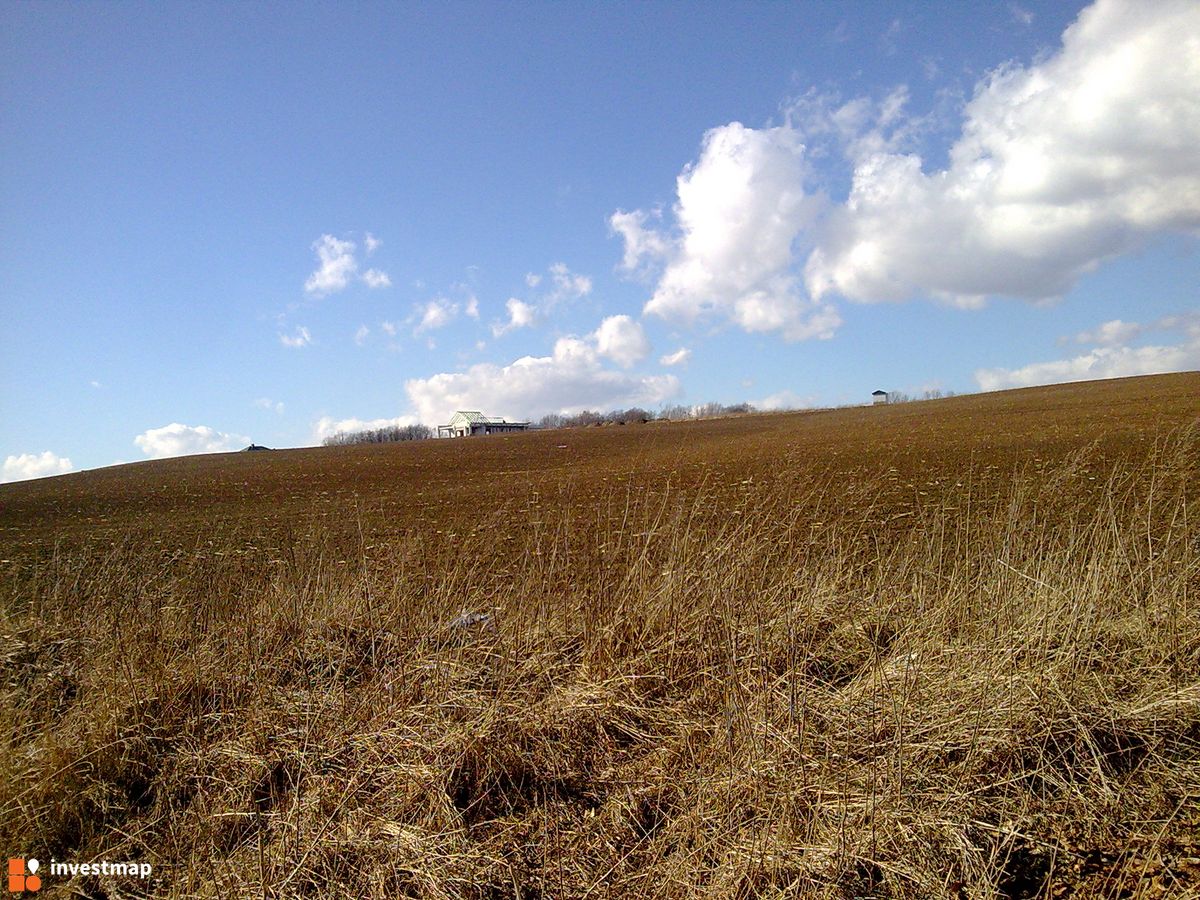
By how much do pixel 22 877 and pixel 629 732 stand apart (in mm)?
3417

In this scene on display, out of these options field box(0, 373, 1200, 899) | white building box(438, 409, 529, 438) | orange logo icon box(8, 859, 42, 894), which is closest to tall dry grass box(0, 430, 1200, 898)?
field box(0, 373, 1200, 899)

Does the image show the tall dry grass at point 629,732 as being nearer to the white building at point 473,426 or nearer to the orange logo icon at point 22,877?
the orange logo icon at point 22,877

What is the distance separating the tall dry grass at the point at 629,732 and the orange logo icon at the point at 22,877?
13 cm

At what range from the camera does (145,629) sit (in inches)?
217

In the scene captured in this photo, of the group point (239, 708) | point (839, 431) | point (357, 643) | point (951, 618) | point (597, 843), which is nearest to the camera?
point (597, 843)

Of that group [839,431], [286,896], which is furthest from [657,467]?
[286,896]

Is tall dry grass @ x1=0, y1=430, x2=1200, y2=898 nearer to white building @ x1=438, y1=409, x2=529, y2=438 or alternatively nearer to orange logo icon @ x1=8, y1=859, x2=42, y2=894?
orange logo icon @ x1=8, y1=859, x2=42, y2=894

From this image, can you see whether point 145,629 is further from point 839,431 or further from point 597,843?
point 839,431

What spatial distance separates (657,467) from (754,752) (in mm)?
25516

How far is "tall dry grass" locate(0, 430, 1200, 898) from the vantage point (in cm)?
327

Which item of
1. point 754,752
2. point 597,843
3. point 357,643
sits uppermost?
point 357,643

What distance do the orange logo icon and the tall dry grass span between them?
0.13 metres

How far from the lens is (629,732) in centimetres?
440

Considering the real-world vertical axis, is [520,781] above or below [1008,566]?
below
